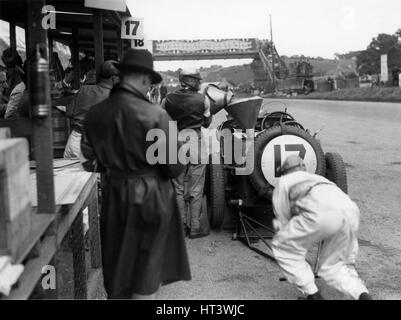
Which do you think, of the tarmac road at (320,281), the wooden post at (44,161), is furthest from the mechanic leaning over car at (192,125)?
the wooden post at (44,161)

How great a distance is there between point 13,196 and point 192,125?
149 inches

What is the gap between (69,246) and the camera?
380cm

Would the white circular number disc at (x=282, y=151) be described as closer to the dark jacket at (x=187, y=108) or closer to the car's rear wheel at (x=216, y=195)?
the car's rear wheel at (x=216, y=195)

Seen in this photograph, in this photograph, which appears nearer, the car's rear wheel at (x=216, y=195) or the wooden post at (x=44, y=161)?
the wooden post at (x=44, y=161)

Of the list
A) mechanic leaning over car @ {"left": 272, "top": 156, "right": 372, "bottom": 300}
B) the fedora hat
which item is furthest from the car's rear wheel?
the fedora hat

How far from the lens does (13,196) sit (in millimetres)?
2279

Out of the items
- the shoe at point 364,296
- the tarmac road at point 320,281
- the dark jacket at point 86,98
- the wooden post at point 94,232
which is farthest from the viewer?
the dark jacket at point 86,98

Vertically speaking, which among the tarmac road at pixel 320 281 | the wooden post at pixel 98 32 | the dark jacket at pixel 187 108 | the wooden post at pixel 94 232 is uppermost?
the wooden post at pixel 98 32

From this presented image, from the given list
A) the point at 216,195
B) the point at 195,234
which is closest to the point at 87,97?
the point at 216,195

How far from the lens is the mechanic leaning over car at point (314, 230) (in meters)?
3.76

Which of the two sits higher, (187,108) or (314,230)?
(187,108)

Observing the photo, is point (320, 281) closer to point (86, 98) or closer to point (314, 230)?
point (314, 230)

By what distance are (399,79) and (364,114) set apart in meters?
13.9

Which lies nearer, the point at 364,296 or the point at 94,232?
the point at 364,296
